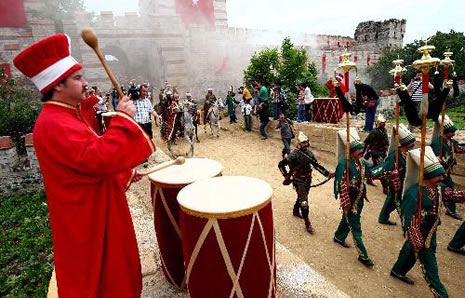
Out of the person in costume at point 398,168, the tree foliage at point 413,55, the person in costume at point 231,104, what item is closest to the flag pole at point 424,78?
the person in costume at point 398,168

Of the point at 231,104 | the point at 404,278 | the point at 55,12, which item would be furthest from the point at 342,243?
the point at 55,12

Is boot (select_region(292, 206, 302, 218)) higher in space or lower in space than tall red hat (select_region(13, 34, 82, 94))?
lower

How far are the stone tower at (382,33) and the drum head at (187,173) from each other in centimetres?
2753

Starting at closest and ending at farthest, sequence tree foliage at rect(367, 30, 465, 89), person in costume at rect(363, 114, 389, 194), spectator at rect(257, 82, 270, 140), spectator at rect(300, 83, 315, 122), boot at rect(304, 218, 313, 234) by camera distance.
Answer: boot at rect(304, 218, 313, 234) < person in costume at rect(363, 114, 389, 194) < spectator at rect(300, 83, 315, 122) < spectator at rect(257, 82, 270, 140) < tree foliage at rect(367, 30, 465, 89)

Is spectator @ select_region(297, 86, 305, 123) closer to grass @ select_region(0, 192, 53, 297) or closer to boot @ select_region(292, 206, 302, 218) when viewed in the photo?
boot @ select_region(292, 206, 302, 218)

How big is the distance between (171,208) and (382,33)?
97.0 feet

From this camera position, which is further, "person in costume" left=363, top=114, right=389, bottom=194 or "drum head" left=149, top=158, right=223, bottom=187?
"person in costume" left=363, top=114, right=389, bottom=194

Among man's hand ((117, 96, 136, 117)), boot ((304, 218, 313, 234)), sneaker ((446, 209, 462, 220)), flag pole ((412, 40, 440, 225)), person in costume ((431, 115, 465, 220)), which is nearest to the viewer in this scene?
man's hand ((117, 96, 136, 117))

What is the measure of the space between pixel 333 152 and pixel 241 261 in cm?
885

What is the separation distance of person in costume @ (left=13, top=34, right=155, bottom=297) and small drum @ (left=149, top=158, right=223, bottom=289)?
1.93ft

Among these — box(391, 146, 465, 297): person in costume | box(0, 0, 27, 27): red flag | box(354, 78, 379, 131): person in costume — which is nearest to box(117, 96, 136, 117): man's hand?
box(391, 146, 465, 297): person in costume

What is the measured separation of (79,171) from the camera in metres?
1.49

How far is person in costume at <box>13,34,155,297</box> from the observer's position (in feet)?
4.71

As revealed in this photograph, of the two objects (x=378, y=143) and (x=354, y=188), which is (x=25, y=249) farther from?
(x=378, y=143)
